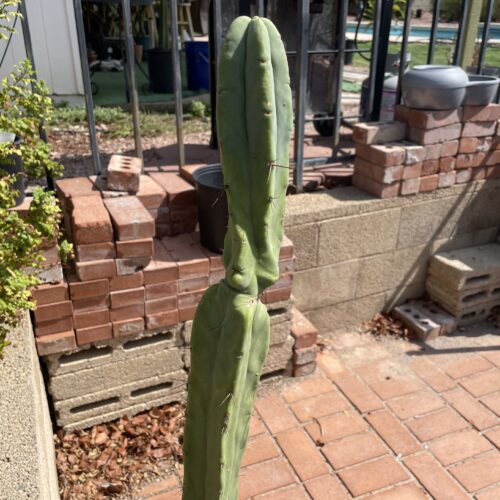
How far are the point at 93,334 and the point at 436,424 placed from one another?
6.71 ft

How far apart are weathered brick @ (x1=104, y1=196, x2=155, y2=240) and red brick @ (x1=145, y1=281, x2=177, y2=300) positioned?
11.7 inches

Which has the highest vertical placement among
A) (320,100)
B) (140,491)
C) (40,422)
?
(320,100)

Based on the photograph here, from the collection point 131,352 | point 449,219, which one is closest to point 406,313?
point 449,219

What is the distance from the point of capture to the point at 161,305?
9.64 feet

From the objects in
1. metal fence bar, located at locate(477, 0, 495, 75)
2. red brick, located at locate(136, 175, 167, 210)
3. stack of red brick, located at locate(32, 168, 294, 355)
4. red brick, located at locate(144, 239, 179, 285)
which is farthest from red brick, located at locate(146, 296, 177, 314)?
metal fence bar, located at locate(477, 0, 495, 75)

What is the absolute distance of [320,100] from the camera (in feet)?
20.0

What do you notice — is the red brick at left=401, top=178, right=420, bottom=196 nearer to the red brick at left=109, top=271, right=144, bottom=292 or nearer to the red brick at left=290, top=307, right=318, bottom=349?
the red brick at left=290, top=307, right=318, bottom=349

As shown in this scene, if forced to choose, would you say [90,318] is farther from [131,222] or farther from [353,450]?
[353,450]

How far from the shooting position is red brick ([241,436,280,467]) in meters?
2.92

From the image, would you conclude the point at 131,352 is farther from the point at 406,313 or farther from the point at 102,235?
the point at 406,313

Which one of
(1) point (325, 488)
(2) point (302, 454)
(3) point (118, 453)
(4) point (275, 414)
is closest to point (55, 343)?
(3) point (118, 453)

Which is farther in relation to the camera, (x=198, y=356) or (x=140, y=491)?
(x=140, y=491)

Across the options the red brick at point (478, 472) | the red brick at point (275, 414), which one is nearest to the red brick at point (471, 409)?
the red brick at point (478, 472)

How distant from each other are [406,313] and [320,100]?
2930mm
